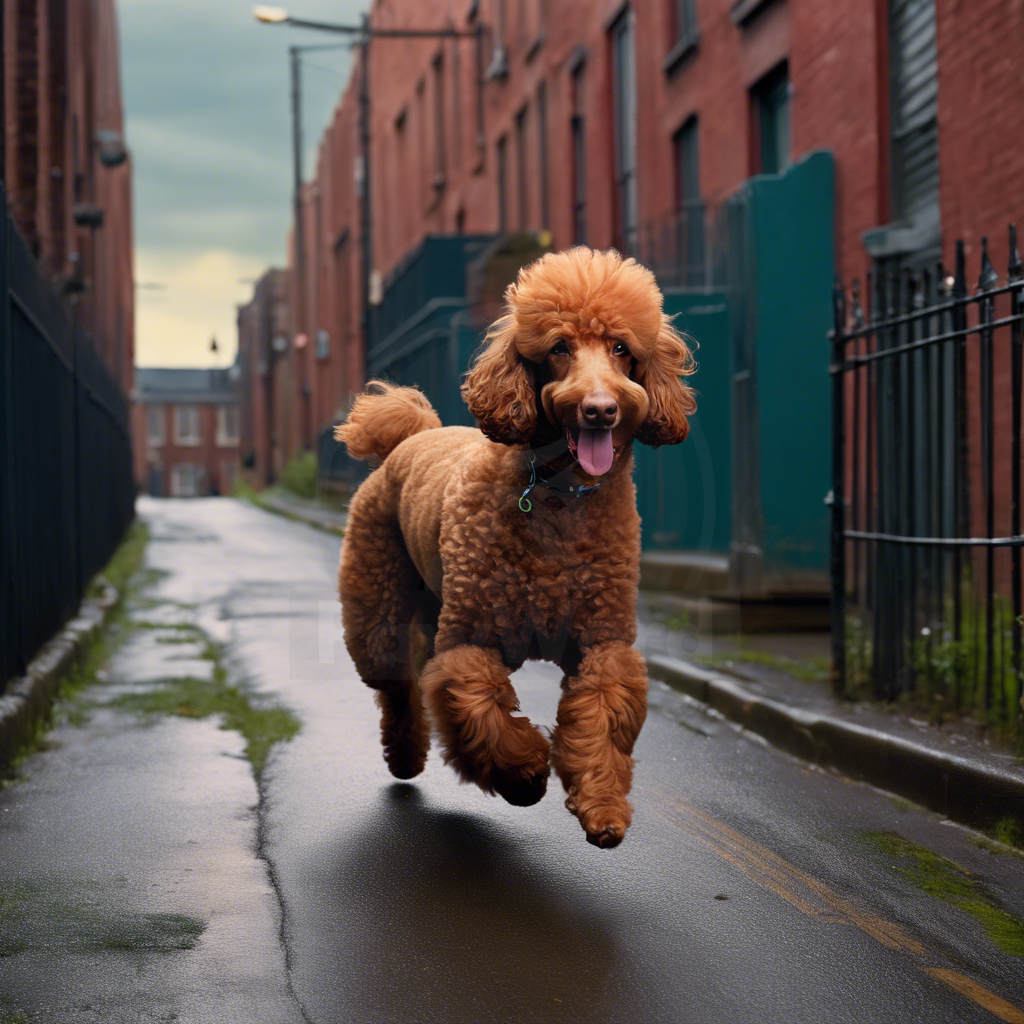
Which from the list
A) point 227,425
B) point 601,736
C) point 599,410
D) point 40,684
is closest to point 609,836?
point 601,736

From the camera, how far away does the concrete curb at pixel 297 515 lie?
28.2 meters

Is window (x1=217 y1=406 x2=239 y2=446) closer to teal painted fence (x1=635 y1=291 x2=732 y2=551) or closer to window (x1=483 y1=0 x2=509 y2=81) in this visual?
window (x1=483 y1=0 x2=509 y2=81)

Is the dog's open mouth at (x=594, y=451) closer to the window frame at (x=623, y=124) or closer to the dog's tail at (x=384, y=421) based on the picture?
the dog's tail at (x=384, y=421)

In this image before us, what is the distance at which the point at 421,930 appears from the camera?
407 centimetres

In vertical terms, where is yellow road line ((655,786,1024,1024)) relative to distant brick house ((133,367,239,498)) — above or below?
below

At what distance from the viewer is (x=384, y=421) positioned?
20.6ft

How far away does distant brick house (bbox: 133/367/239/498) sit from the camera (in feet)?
290

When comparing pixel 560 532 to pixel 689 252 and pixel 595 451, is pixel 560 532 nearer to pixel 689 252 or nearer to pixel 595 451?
pixel 595 451

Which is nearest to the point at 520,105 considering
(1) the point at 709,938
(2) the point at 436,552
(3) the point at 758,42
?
(3) the point at 758,42

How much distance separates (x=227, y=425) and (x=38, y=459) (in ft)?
275

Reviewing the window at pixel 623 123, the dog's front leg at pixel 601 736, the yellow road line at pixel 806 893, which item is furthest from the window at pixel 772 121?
the dog's front leg at pixel 601 736

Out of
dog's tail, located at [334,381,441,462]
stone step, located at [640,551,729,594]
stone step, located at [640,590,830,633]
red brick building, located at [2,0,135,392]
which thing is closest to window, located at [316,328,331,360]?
red brick building, located at [2,0,135,392]

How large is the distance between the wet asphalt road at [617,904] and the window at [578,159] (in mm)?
15192

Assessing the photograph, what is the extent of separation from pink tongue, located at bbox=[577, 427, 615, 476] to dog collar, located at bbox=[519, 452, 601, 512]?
308 mm
